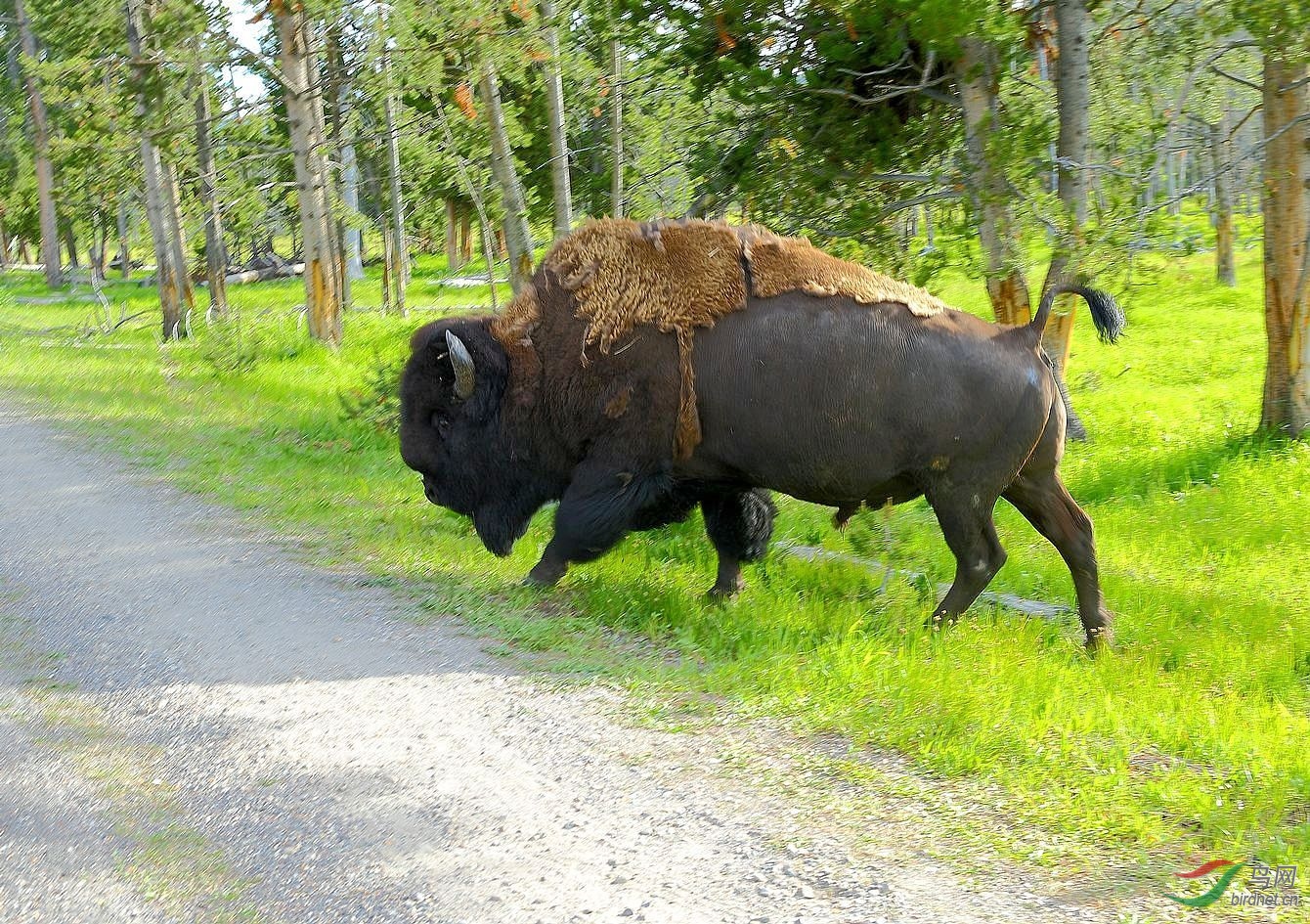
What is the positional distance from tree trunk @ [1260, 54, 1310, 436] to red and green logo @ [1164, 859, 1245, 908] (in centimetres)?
941

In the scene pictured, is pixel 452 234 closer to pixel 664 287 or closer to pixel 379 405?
pixel 379 405

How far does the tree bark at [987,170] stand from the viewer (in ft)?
30.7

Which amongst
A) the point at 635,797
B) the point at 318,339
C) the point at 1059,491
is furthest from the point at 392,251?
the point at 635,797

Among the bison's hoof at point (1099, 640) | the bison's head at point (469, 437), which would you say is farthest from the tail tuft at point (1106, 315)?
the bison's head at point (469, 437)

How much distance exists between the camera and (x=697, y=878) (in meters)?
3.45

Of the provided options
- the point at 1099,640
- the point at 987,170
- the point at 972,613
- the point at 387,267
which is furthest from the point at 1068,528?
the point at 387,267

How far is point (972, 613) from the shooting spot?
7.41 meters

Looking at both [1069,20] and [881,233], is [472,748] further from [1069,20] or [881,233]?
[1069,20]

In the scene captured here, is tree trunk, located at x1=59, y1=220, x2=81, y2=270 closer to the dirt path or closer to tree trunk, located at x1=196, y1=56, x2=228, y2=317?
tree trunk, located at x1=196, y1=56, x2=228, y2=317

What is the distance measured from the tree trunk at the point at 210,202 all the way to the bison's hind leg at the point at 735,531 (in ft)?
42.9

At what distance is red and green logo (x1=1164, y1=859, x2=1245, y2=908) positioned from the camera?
325 centimetres

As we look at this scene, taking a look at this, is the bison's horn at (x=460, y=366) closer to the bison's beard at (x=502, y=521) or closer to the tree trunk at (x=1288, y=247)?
the bison's beard at (x=502, y=521)

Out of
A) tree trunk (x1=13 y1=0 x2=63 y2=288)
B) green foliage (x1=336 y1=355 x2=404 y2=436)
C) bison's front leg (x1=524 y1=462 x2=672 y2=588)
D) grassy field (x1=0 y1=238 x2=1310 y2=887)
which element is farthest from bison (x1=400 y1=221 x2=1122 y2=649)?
tree trunk (x1=13 y1=0 x2=63 y2=288)

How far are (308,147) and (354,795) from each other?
41.9 feet
